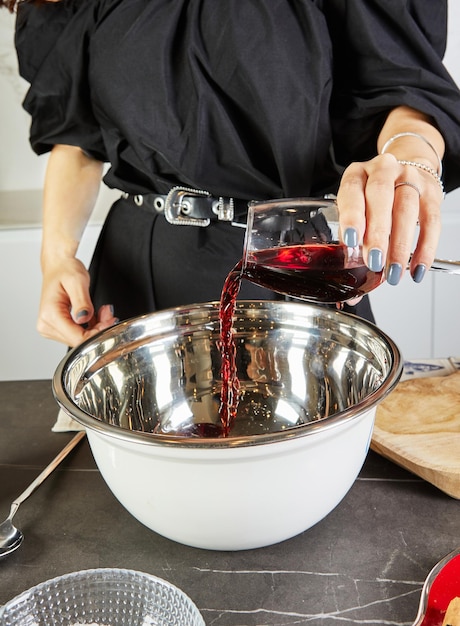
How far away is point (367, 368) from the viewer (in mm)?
848

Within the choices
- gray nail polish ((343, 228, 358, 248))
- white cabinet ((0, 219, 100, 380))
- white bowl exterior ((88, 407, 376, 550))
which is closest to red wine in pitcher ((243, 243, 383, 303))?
gray nail polish ((343, 228, 358, 248))

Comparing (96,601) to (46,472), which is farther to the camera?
(46,472)

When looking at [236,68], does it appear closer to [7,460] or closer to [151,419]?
[151,419]

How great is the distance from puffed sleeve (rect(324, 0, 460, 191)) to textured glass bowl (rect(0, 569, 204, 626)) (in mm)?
696

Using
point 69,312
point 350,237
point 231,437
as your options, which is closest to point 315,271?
point 350,237

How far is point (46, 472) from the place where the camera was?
87 centimetres

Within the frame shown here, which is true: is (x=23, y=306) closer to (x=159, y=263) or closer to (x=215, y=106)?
(x=159, y=263)

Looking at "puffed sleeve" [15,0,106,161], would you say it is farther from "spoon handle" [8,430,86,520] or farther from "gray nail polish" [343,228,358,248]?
"gray nail polish" [343,228,358,248]

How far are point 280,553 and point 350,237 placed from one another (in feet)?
1.04

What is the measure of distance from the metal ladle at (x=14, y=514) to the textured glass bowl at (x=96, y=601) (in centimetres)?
11

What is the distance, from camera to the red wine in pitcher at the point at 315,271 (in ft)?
2.36

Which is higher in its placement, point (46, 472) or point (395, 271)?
point (395, 271)

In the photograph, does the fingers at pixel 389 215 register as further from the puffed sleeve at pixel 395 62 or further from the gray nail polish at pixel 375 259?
the puffed sleeve at pixel 395 62

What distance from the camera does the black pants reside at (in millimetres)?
1191
